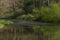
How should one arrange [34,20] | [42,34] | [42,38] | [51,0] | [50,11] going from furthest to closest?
[51,0] → [34,20] → [50,11] → [42,34] → [42,38]

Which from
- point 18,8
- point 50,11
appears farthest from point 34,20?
point 18,8

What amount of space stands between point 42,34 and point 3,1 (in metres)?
9.26

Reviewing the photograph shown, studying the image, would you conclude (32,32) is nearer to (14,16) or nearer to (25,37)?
(25,37)

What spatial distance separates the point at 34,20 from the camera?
1638 centimetres

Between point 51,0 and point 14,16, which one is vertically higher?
point 51,0

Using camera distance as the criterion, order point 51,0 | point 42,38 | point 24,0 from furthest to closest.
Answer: point 24,0, point 51,0, point 42,38

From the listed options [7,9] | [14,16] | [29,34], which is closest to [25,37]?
[29,34]

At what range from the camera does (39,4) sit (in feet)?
62.2

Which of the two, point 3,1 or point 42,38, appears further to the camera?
point 3,1

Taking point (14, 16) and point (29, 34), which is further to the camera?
point (14, 16)

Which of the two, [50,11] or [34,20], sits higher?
[50,11]

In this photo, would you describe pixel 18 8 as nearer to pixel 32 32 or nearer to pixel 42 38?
pixel 32 32

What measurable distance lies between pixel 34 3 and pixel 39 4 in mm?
495

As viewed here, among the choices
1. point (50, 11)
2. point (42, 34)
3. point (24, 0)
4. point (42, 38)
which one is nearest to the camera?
point (42, 38)
